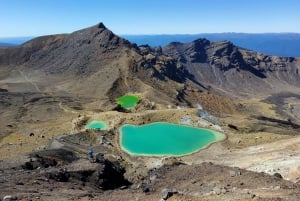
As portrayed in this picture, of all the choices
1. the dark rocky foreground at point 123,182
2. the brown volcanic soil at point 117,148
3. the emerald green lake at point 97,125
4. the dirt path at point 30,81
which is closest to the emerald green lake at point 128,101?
the brown volcanic soil at point 117,148

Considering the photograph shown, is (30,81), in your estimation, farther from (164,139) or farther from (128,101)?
(164,139)

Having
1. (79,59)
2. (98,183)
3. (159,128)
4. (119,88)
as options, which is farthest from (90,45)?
(98,183)

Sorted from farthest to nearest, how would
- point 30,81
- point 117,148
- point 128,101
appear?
point 30,81 < point 128,101 < point 117,148

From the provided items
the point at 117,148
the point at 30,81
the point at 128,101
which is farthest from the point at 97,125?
the point at 30,81

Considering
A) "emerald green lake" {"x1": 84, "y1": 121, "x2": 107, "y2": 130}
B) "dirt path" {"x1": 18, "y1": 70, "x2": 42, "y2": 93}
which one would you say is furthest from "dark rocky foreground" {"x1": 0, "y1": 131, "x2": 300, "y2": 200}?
"dirt path" {"x1": 18, "y1": 70, "x2": 42, "y2": 93}

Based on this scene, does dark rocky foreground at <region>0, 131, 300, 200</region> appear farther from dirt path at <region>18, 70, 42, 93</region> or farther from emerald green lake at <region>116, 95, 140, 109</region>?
dirt path at <region>18, 70, 42, 93</region>

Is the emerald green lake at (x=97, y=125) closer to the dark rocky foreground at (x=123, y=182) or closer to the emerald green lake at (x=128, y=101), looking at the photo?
the dark rocky foreground at (x=123, y=182)
